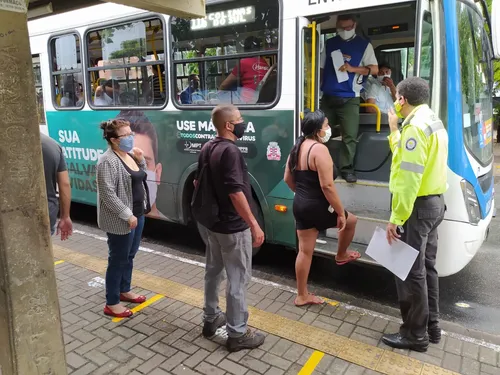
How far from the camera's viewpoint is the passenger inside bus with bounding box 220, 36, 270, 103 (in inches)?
168

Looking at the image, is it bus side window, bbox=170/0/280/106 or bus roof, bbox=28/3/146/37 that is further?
bus roof, bbox=28/3/146/37

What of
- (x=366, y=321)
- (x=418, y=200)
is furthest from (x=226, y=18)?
(x=366, y=321)

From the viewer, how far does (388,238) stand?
10.2 ft

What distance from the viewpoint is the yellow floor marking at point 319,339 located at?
291 centimetres

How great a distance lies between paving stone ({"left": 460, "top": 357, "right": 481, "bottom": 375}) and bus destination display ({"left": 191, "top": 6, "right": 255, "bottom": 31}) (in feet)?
11.2

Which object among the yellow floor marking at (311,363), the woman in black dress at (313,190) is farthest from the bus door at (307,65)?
the yellow floor marking at (311,363)

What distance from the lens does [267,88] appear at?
4273 millimetres

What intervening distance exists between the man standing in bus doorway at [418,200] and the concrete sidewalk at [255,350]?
19 cm

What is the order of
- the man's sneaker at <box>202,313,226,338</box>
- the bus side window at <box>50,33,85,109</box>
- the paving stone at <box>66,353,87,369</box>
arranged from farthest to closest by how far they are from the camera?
the bus side window at <box>50,33,85,109</box>
the man's sneaker at <box>202,313,226,338</box>
the paving stone at <box>66,353,87,369</box>

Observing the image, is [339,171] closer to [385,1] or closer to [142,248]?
[385,1]

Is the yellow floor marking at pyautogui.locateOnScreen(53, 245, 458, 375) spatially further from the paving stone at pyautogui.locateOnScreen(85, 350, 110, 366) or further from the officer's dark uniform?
the paving stone at pyautogui.locateOnScreen(85, 350, 110, 366)

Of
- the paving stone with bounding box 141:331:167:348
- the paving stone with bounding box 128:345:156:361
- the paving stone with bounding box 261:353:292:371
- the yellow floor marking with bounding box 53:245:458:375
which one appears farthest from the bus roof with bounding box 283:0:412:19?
the paving stone with bounding box 128:345:156:361

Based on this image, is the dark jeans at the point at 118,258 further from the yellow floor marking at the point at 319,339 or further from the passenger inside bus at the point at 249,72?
the passenger inside bus at the point at 249,72

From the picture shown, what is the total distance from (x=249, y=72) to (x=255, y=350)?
2637 mm
